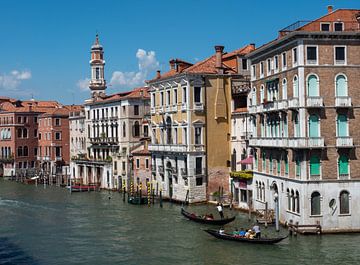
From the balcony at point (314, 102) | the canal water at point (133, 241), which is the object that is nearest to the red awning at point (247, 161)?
the canal water at point (133, 241)

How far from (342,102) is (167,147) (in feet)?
49.9

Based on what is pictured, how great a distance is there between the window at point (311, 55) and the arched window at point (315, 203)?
16.6ft

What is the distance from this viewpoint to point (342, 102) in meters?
24.2

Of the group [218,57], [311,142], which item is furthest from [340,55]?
[218,57]

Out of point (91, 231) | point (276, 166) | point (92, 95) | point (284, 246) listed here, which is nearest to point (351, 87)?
point (276, 166)

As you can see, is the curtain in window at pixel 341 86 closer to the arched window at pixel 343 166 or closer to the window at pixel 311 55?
the window at pixel 311 55

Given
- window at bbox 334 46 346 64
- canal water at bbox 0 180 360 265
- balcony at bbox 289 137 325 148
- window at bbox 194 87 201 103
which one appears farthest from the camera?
window at bbox 194 87 201 103

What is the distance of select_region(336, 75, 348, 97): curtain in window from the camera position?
80.0ft

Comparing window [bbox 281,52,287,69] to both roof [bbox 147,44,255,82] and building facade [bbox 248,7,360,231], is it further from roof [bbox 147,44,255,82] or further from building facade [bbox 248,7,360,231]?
roof [bbox 147,44,255,82]

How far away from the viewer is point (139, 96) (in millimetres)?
45625

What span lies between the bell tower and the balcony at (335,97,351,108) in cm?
3795

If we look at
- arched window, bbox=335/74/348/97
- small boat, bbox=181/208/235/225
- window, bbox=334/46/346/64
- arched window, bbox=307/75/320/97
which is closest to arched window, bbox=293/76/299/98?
arched window, bbox=307/75/320/97

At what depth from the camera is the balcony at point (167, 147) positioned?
35812 millimetres

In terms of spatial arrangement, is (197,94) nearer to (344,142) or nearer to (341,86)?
(341,86)
